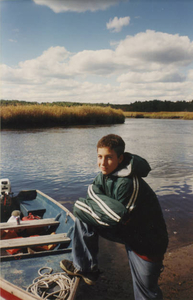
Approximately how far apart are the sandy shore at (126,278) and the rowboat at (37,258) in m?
0.62

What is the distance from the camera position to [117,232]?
2.58 metres

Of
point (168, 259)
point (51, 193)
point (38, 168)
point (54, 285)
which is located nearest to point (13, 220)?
point (54, 285)

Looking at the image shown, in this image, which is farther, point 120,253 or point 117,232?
point 120,253

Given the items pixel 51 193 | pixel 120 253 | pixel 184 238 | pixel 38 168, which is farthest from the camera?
pixel 38 168

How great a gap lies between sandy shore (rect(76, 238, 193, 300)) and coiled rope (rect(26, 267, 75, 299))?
2.00 feet

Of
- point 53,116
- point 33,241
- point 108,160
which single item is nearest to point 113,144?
point 108,160

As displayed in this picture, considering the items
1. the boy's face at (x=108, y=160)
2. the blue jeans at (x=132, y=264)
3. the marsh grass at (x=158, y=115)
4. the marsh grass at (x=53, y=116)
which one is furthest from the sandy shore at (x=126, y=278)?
the marsh grass at (x=158, y=115)

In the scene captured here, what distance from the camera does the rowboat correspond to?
126 inches

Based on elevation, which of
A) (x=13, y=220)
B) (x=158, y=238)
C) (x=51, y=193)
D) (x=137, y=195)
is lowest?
(x=51, y=193)

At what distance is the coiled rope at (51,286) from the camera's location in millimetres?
3238

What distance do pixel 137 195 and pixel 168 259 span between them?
2.94 meters

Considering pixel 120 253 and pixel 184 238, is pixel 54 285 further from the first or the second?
pixel 184 238

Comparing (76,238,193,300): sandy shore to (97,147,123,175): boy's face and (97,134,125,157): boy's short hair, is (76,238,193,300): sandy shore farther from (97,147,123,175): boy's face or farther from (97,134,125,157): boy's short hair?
(97,134,125,157): boy's short hair

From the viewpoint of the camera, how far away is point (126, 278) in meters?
4.29
